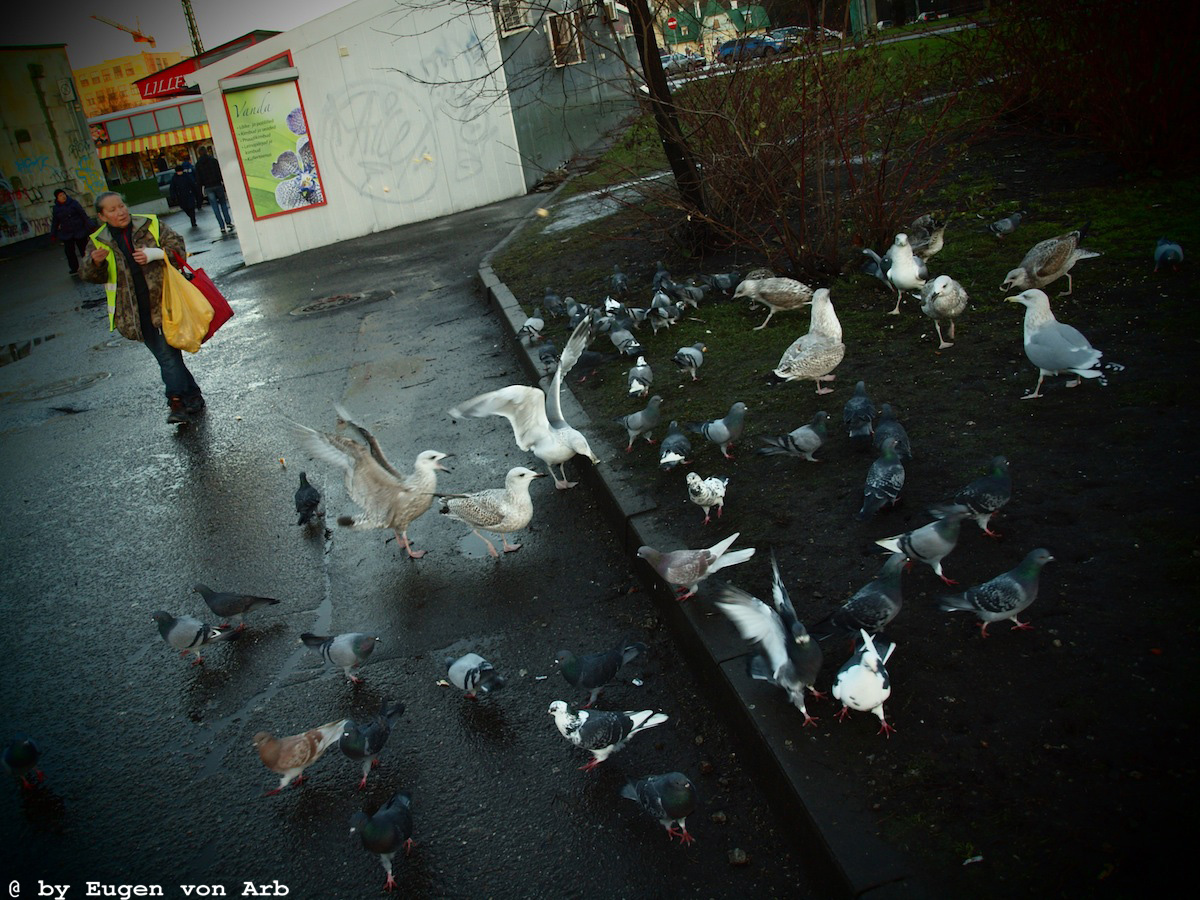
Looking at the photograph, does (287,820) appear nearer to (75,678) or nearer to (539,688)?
(539,688)

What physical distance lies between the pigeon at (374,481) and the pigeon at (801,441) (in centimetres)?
231

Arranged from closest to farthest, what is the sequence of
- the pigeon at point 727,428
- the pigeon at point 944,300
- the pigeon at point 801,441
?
1. the pigeon at point 801,441
2. the pigeon at point 727,428
3. the pigeon at point 944,300

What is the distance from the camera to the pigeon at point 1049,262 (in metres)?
6.48

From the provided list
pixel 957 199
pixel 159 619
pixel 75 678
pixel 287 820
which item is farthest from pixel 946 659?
pixel 957 199

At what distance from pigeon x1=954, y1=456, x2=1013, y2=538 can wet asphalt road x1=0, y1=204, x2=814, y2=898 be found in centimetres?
168

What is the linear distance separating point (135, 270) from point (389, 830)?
736cm

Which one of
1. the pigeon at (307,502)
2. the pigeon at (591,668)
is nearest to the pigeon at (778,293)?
the pigeon at (307,502)

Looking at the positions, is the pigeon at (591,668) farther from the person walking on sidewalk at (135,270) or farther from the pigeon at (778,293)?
the person walking on sidewalk at (135,270)

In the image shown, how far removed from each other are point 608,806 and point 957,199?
9543mm

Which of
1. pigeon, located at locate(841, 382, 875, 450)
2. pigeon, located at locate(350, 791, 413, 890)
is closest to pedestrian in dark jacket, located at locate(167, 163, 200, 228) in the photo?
pigeon, located at locate(841, 382, 875, 450)

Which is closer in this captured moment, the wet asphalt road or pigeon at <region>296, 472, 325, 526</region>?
the wet asphalt road

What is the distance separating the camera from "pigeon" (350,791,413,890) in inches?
121

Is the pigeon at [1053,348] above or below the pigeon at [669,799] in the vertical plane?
above

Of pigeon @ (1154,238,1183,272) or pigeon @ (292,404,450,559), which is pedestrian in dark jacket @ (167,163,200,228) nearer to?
pigeon @ (292,404,450,559)
